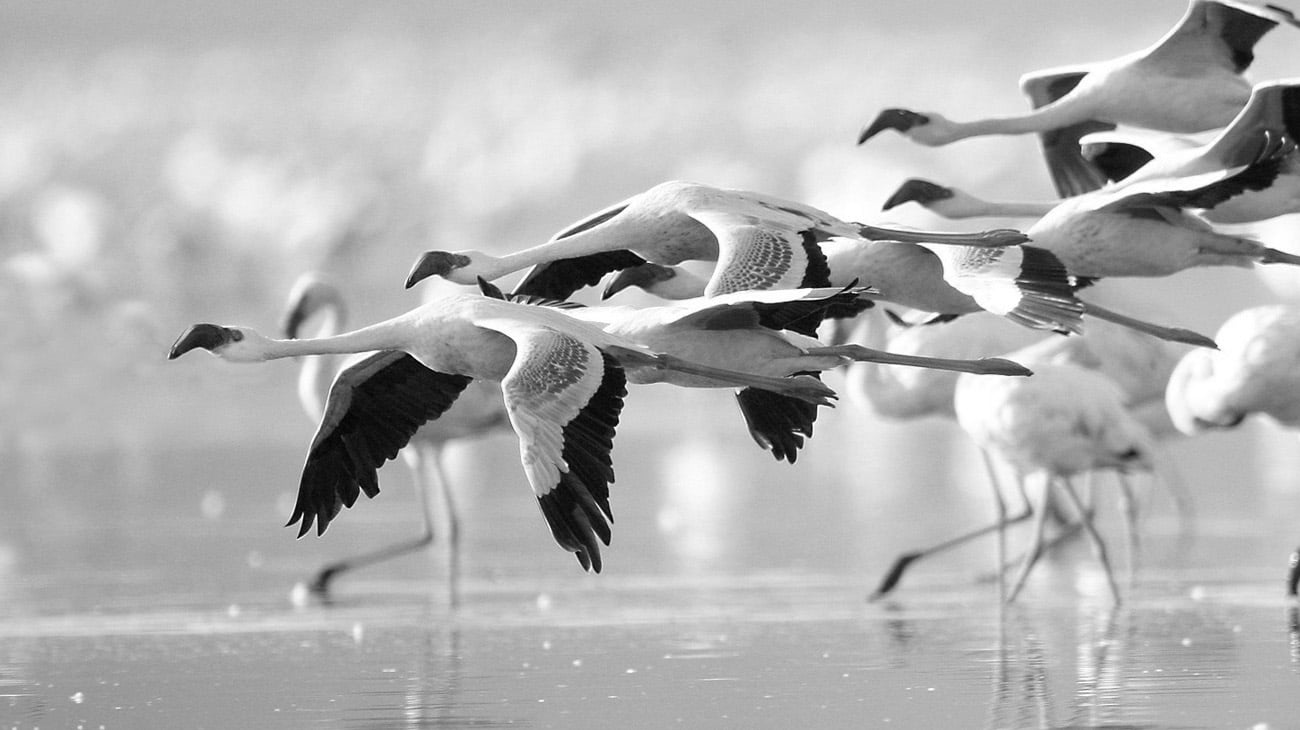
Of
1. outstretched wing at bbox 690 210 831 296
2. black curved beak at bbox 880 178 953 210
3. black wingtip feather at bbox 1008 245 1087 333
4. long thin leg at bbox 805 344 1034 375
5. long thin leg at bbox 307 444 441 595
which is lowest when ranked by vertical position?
long thin leg at bbox 307 444 441 595

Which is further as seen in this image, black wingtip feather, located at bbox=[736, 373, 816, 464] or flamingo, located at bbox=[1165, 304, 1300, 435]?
flamingo, located at bbox=[1165, 304, 1300, 435]

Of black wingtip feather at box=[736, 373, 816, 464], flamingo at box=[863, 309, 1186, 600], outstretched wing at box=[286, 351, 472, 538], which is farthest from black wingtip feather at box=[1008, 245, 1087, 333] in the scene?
flamingo at box=[863, 309, 1186, 600]

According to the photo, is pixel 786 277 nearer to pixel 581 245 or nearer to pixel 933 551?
pixel 581 245

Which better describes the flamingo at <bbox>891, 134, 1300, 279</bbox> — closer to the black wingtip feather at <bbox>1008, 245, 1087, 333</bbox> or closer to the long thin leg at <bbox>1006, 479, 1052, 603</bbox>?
the black wingtip feather at <bbox>1008, 245, 1087, 333</bbox>

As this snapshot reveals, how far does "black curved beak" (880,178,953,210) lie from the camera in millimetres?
10367

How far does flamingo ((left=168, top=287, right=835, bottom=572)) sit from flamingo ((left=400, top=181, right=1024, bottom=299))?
37cm

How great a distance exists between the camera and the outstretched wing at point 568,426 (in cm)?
799

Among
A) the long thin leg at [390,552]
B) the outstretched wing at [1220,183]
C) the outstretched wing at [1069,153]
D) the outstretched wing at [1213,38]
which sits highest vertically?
the outstretched wing at [1213,38]

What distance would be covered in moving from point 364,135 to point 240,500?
55.8 meters

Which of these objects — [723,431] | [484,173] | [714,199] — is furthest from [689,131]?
[714,199]

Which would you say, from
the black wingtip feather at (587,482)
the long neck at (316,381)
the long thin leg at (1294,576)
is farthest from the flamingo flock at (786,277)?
the long neck at (316,381)

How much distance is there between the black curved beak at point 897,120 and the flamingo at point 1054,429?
5.58ft

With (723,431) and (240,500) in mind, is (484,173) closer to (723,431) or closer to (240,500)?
(723,431)

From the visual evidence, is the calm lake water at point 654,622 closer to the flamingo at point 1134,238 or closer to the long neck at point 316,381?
the long neck at point 316,381
